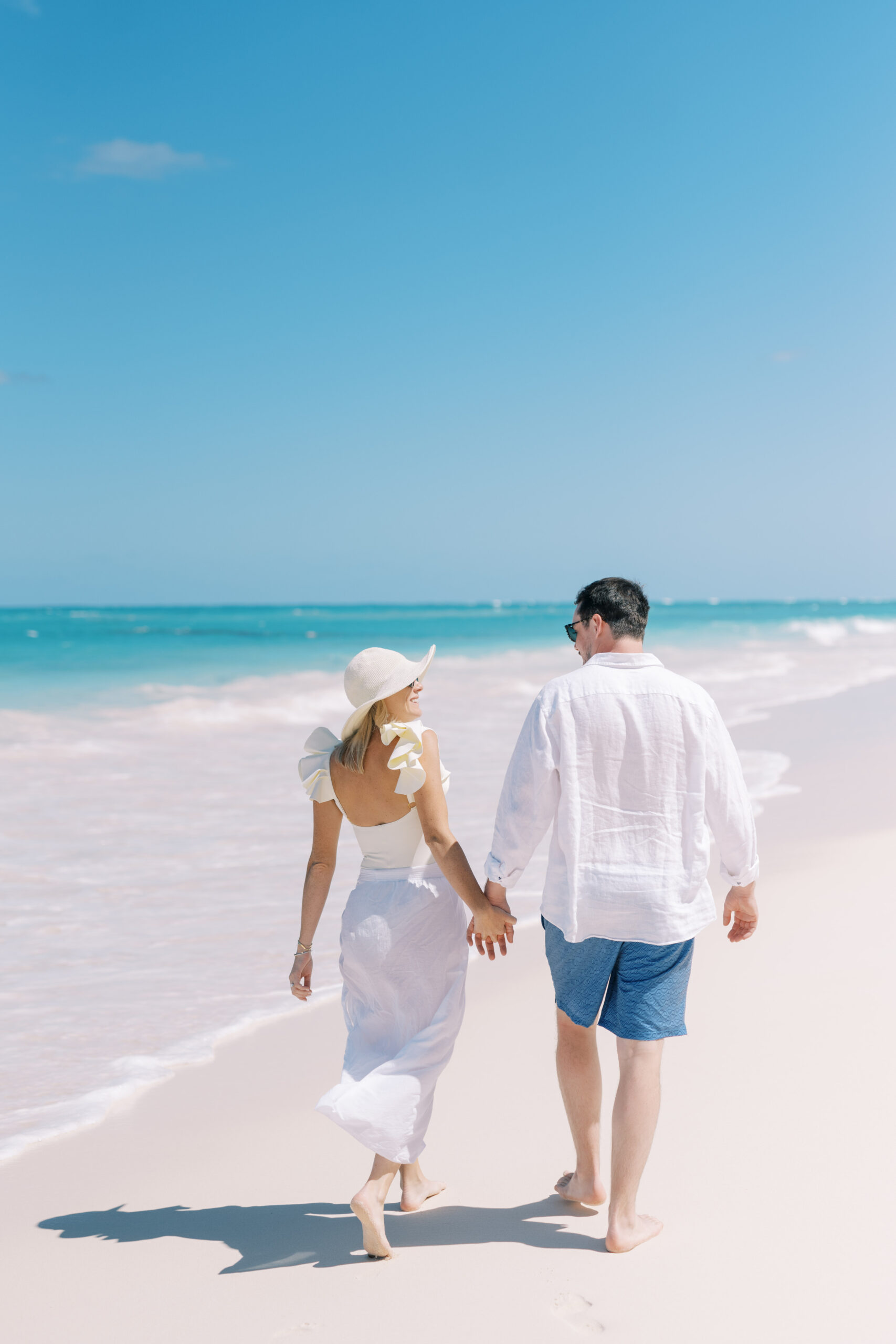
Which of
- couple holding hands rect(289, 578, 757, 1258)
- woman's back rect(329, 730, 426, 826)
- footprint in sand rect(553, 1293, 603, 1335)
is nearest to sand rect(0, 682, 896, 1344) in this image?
footprint in sand rect(553, 1293, 603, 1335)

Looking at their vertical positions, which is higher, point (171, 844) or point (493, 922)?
point (493, 922)

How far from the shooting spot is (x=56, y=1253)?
8.79 ft

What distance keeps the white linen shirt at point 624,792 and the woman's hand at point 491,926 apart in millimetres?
200

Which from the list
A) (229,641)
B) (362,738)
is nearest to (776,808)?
(362,738)

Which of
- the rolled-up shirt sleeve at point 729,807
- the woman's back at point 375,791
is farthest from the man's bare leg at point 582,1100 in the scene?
the woman's back at point 375,791

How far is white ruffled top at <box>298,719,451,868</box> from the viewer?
2730mm

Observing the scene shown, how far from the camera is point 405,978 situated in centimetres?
281

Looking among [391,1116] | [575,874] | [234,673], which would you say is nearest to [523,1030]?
[391,1116]

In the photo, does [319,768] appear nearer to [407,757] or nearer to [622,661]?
[407,757]

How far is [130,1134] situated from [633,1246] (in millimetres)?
1682

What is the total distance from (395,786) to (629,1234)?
4.19 ft

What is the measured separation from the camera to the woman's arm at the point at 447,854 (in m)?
2.74

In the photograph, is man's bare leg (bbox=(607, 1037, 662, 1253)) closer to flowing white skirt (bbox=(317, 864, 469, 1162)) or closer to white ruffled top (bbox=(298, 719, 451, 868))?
flowing white skirt (bbox=(317, 864, 469, 1162))

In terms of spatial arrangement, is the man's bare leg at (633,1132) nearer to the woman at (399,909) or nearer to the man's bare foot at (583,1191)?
the man's bare foot at (583,1191)
